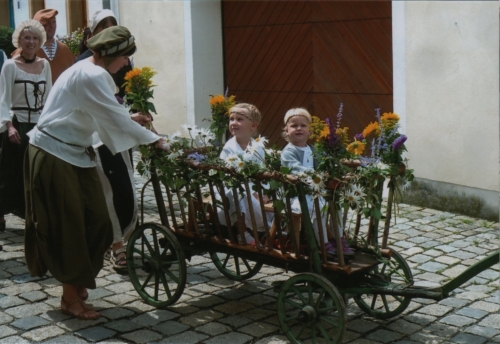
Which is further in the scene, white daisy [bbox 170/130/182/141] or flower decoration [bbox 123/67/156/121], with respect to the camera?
flower decoration [bbox 123/67/156/121]

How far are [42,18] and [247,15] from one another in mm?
3347

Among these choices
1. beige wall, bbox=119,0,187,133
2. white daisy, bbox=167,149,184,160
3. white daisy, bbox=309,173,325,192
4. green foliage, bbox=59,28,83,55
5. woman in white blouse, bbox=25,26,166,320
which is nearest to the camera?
Result: white daisy, bbox=309,173,325,192

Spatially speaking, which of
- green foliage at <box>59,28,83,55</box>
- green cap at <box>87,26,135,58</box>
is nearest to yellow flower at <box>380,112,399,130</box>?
green cap at <box>87,26,135,58</box>

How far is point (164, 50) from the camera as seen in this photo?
34.9 ft

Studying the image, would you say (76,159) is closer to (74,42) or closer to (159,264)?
(159,264)

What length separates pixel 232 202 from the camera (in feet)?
16.1

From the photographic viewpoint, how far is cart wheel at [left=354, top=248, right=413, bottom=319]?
452 cm

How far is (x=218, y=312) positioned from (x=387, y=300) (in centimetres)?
110

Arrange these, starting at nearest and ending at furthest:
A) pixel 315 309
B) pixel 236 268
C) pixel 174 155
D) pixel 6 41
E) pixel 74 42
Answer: pixel 315 309
pixel 174 155
pixel 236 268
pixel 74 42
pixel 6 41

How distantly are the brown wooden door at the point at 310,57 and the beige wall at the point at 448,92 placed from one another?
661 mm

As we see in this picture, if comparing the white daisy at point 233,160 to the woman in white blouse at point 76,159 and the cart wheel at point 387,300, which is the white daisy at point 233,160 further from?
the cart wheel at point 387,300

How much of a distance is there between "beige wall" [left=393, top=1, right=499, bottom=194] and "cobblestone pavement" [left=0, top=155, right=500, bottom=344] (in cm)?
115

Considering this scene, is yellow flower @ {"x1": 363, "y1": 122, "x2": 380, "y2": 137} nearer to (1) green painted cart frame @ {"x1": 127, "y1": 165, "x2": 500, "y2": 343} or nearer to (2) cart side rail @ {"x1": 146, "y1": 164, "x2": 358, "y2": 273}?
(1) green painted cart frame @ {"x1": 127, "y1": 165, "x2": 500, "y2": 343}

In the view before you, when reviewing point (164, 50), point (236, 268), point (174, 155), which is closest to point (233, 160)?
point (174, 155)
